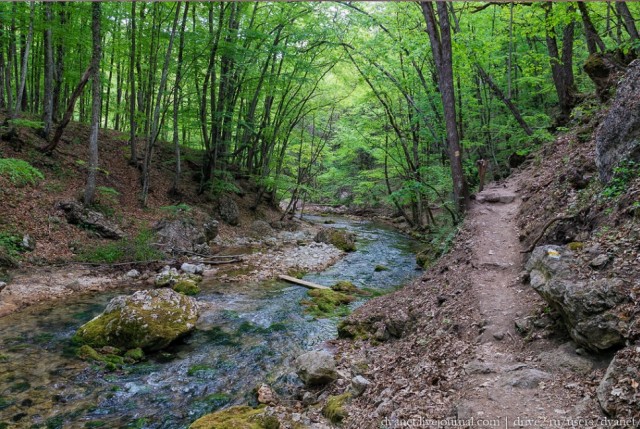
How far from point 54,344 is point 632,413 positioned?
820 centimetres

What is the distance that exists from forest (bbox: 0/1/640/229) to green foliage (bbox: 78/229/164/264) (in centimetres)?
220

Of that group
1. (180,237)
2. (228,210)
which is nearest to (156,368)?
(180,237)

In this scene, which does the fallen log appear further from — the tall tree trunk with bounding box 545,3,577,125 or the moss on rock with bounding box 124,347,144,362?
the tall tree trunk with bounding box 545,3,577,125

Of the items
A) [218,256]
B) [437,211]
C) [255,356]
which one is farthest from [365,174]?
[255,356]

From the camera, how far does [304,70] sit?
18.3 m

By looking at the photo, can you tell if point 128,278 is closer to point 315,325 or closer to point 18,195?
point 18,195

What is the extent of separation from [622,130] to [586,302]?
3.43 meters

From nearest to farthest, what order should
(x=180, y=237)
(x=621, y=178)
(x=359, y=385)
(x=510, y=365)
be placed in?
(x=510, y=365)
(x=359, y=385)
(x=621, y=178)
(x=180, y=237)

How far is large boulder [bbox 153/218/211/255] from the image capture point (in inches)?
512

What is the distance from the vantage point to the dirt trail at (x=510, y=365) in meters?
3.48

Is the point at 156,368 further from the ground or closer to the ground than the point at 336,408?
closer to the ground

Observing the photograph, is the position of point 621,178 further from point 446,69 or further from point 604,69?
point 604,69

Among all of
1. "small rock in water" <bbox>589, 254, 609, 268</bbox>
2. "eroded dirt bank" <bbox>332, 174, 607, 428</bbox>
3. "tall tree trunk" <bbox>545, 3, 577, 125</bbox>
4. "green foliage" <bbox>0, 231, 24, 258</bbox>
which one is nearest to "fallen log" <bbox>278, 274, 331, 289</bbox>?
"eroded dirt bank" <bbox>332, 174, 607, 428</bbox>

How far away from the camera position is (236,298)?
10.1m
